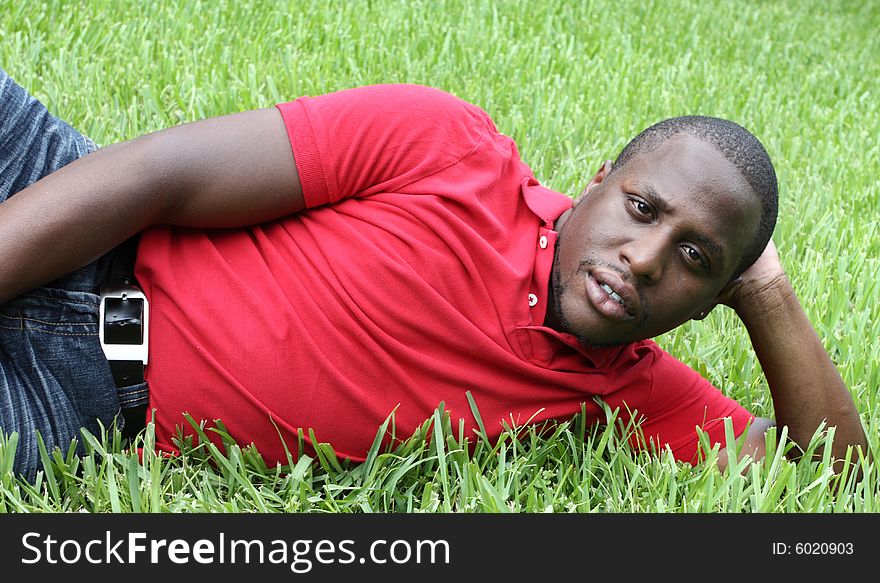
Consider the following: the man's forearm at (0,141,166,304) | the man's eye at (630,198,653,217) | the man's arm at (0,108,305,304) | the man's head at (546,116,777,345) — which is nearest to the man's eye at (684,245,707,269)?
the man's head at (546,116,777,345)

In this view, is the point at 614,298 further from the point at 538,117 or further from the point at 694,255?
the point at 538,117

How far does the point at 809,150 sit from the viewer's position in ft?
15.1

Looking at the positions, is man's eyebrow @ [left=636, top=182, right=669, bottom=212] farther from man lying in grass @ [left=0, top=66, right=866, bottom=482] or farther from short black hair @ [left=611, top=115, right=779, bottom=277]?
short black hair @ [left=611, top=115, right=779, bottom=277]

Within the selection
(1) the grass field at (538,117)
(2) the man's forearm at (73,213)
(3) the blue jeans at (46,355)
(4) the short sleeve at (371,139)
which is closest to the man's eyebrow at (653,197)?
(4) the short sleeve at (371,139)

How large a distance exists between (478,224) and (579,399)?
48 centimetres

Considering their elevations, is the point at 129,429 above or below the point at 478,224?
below

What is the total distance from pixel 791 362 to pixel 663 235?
0.61 meters

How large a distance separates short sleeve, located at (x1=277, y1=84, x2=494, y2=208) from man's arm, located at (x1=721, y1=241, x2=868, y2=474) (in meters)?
0.81

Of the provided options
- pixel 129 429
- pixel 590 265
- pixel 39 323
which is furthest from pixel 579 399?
pixel 39 323

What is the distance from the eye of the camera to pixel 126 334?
86.4 inches

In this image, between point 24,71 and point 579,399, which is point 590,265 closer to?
point 579,399

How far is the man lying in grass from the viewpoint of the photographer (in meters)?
2.15

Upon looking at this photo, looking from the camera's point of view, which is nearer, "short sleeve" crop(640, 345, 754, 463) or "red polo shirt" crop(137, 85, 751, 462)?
"red polo shirt" crop(137, 85, 751, 462)

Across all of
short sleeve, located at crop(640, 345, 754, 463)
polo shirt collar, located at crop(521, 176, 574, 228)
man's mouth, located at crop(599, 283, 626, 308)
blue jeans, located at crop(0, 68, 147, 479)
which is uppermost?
polo shirt collar, located at crop(521, 176, 574, 228)
